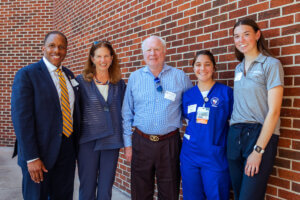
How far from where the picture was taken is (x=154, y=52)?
272 centimetres

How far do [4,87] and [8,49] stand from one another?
3.32 feet

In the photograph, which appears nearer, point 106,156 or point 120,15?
point 106,156

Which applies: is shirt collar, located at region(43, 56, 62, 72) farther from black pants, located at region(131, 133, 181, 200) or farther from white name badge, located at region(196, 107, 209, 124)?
white name badge, located at region(196, 107, 209, 124)

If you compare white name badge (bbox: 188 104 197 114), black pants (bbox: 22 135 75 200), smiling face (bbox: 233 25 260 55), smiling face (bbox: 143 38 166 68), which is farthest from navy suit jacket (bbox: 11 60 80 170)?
smiling face (bbox: 233 25 260 55)

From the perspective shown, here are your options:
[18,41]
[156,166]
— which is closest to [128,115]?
[156,166]

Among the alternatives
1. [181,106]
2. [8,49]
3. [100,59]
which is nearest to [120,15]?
[100,59]

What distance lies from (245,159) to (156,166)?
0.91 metres

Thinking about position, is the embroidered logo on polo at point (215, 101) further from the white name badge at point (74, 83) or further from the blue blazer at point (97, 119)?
the white name badge at point (74, 83)

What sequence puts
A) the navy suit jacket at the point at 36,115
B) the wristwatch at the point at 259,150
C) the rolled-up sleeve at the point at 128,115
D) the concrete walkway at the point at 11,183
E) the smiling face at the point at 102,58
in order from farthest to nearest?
the concrete walkway at the point at 11,183
the rolled-up sleeve at the point at 128,115
the smiling face at the point at 102,58
the navy suit jacket at the point at 36,115
the wristwatch at the point at 259,150

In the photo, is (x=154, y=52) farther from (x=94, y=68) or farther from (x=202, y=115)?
(x=202, y=115)

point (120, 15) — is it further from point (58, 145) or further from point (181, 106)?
point (58, 145)

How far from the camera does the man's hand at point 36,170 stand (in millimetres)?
2301

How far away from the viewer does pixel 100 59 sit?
277 cm

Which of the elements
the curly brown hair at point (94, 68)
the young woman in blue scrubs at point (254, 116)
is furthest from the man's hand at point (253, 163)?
the curly brown hair at point (94, 68)
